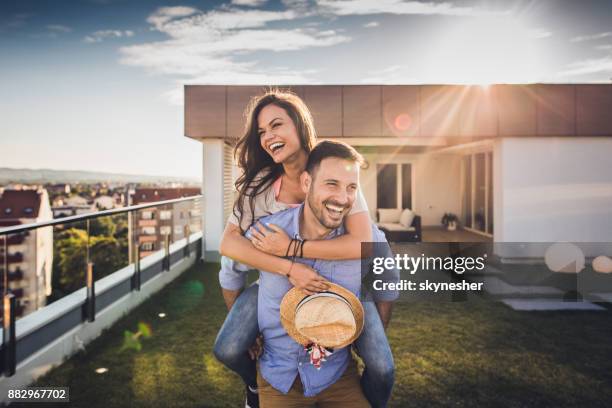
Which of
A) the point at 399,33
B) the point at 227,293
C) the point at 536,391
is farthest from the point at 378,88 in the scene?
the point at 227,293

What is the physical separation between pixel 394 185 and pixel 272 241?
1359 cm

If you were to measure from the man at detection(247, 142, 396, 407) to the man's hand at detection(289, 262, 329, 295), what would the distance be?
17 centimetres

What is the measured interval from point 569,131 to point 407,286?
19.3 feet

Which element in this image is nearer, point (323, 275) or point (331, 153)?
point (331, 153)

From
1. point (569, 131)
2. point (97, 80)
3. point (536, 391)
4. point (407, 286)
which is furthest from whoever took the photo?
point (97, 80)

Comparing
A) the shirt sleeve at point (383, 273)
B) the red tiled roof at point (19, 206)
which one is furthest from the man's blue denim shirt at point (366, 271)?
the red tiled roof at point (19, 206)

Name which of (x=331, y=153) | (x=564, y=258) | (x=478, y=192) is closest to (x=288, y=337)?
(x=331, y=153)

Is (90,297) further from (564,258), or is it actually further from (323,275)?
(564,258)

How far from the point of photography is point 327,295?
1624 millimetres

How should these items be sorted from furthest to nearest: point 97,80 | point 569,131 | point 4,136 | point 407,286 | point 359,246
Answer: point 4,136
point 97,80
point 569,131
point 407,286
point 359,246

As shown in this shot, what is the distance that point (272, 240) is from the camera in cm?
189

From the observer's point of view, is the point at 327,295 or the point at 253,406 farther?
the point at 253,406

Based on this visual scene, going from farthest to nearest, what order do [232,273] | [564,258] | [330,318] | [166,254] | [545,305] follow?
[564,258] < [166,254] < [545,305] < [232,273] < [330,318]

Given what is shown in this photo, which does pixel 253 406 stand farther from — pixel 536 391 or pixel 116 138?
pixel 116 138
